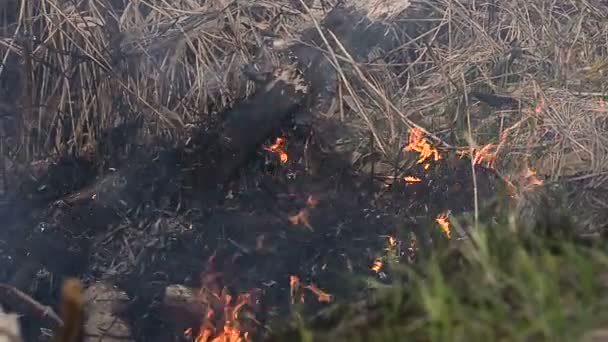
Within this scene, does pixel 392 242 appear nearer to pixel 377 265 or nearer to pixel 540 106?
pixel 377 265

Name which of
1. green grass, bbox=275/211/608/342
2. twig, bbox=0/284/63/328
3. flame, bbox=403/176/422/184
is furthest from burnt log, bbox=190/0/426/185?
green grass, bbox=275/211/608/342

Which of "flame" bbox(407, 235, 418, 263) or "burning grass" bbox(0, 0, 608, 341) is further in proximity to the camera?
"burning grass" bbox(0, 0, 608, 341)

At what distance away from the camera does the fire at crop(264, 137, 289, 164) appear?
5.44m

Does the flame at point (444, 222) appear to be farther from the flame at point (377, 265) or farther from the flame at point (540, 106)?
the flame at point (540, 106)

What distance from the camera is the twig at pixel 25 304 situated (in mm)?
4938

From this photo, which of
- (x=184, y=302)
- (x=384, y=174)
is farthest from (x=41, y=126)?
(x=384, y=174)

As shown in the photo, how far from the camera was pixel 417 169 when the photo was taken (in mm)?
5617

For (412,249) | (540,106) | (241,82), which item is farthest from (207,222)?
(540,106)

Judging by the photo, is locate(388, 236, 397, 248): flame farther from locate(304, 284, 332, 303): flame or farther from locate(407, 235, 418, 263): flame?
locate(304, 284, 332, 303): flame

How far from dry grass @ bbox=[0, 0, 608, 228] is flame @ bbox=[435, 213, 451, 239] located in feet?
1.80

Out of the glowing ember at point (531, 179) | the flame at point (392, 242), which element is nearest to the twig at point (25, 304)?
the flame at point (392, 242)

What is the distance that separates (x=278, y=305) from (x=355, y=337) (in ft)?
8.18

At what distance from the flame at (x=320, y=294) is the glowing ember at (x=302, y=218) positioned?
0.35 m

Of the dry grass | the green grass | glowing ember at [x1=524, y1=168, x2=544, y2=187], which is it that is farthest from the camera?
the dry grass
